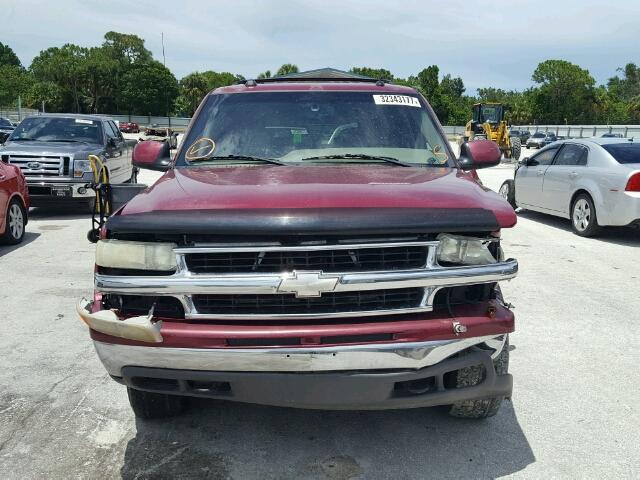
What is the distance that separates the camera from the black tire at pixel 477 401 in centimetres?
292

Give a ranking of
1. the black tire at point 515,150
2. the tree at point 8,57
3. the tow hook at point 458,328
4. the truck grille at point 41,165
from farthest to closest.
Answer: the tree at point 8,57, the black tire at point 515,150, the truck grille at point 41,165, the tow hook at point 458,328

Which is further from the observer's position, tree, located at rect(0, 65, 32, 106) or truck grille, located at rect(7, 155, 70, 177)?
tree, located at rect(0, 65, 32, 106)

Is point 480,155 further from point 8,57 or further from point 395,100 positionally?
point 8,57

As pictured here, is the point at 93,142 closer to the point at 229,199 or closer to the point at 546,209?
the point at 546,209

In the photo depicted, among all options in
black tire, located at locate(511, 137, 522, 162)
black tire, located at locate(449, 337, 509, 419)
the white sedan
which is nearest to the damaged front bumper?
black tire, located at locate(449, 337, 509, 419)

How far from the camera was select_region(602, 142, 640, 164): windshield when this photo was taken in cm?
926

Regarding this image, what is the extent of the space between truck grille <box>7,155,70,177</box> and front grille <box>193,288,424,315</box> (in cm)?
884

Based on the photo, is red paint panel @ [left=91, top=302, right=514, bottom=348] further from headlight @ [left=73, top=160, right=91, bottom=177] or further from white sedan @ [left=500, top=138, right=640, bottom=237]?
headlight @ [left=73, top=160, right=91, bottom=177]

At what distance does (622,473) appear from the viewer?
9.86 ft

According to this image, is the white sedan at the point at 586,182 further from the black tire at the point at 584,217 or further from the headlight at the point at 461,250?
the headlight at the point at 461,250

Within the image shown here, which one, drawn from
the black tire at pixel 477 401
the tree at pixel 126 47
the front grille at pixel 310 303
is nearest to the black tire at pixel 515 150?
the black tire at pixel 477 401

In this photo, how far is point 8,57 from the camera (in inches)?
5044

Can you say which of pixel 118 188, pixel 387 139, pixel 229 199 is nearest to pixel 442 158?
pixel 387 139

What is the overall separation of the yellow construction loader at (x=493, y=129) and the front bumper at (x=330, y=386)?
79.7 ft
